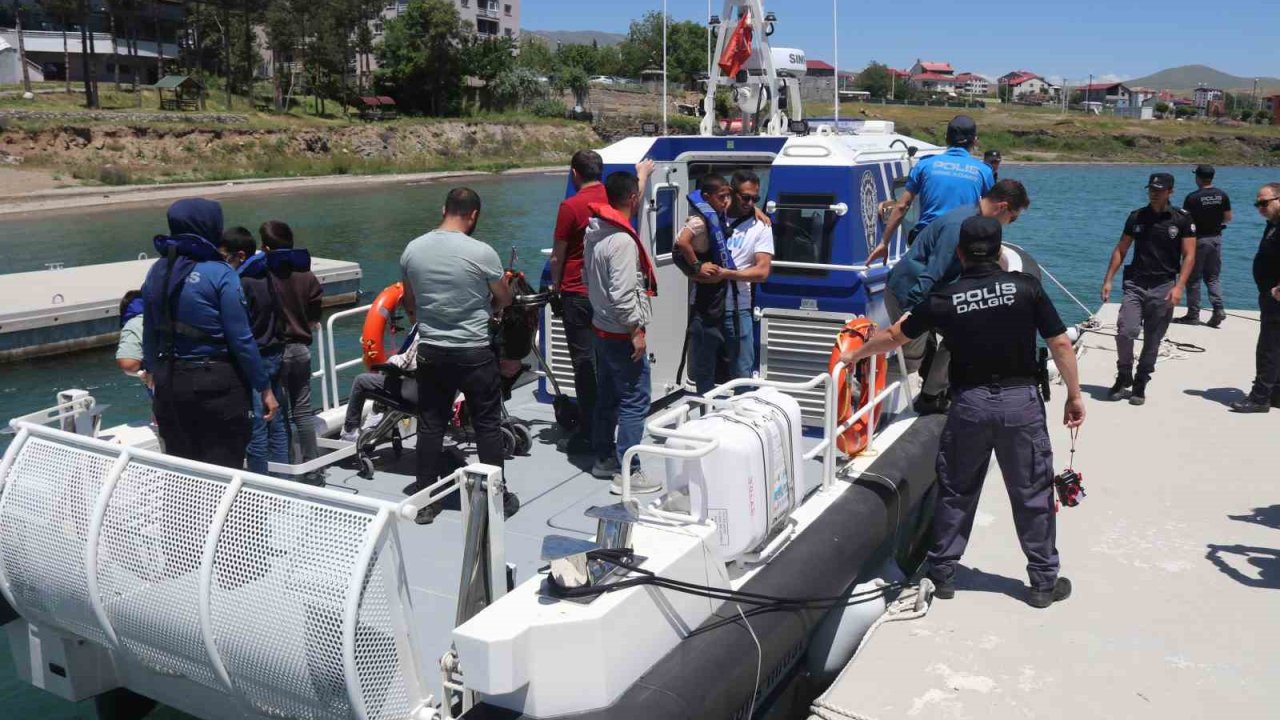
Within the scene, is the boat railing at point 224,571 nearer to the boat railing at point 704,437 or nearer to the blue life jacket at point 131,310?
the boat railing at point 704,437

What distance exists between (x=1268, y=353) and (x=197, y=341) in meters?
7.62

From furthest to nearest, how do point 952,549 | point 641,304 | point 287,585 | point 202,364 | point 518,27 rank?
point 518,27
point 641,304
point 952,549
point 202,364
point 287,585

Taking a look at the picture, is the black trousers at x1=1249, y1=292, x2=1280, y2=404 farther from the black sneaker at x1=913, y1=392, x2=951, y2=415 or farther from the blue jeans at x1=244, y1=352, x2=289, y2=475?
the blue jeans at x1=244, y1=352, x2=289, y2=475

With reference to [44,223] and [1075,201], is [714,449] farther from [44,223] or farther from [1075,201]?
[1075,201]

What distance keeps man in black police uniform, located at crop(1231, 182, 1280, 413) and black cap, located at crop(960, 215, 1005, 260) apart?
4.09m

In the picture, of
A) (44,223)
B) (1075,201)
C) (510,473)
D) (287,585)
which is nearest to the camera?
(287,585)

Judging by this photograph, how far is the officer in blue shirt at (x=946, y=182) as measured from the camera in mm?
6223

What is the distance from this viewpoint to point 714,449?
13.0 ft

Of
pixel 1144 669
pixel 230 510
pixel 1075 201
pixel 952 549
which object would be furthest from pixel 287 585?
pixel 1075 201

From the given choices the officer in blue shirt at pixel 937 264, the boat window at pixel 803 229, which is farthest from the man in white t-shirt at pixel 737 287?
the officer in blue shirt at pixel 937 264

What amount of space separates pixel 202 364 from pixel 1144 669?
4.09 meters

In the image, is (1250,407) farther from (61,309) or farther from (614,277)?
(61,309)

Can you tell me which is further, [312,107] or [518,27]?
[518,27]

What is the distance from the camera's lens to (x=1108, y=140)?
86688mm
